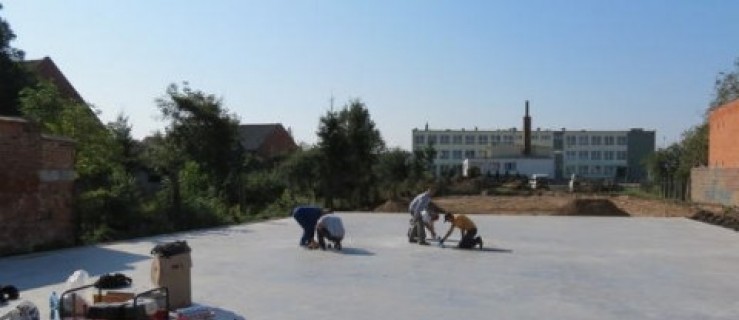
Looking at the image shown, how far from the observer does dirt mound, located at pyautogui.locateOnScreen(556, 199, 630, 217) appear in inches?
1092

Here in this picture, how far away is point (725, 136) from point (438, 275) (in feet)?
92.2

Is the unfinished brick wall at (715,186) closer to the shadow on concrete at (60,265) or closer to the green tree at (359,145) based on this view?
the green tree at (359,145)

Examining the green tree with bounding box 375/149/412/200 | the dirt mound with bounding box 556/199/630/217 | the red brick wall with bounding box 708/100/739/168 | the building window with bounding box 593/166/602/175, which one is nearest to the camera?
the dirt mound with bounding box 556/199/630/217

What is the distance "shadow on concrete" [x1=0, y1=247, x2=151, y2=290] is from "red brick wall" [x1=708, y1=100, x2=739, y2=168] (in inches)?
1084

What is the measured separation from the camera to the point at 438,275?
10.9 metres

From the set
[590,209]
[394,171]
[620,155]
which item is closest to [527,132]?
[620,155]

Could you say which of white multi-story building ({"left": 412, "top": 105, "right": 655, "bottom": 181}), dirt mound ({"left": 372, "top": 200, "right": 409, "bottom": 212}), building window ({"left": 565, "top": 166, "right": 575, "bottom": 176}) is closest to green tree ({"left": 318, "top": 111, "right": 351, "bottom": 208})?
dirt mound ({"left": 372, "top": 200, "right": 409, "bottom": 212})

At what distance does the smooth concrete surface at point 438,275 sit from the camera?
8.34 metres

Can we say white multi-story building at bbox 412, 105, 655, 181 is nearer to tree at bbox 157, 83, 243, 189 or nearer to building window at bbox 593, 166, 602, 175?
building window at bbox 593, 166, 602, 175

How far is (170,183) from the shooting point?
21.5m

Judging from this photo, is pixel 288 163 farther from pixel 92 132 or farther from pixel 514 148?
pixel 514 148

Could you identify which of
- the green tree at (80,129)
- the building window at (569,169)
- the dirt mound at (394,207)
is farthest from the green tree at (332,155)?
the building window at (569,169)

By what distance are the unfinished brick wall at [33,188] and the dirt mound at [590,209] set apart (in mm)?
19113

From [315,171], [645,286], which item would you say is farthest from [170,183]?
[645,286]
